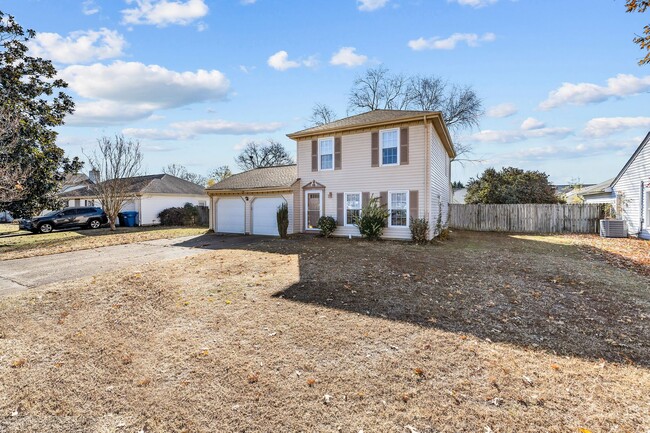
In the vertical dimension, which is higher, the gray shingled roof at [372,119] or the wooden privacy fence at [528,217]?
the gray shingled roof at [372,119]

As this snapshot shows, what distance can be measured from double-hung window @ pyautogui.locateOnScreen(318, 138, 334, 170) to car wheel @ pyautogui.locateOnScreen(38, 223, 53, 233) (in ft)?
58.6

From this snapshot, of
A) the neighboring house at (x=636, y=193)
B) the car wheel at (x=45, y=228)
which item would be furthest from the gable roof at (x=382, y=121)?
the car wheel at (x=45, y=228)

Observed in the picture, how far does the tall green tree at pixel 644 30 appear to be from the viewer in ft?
21.7

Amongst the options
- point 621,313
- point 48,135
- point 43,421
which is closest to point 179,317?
point 43,421

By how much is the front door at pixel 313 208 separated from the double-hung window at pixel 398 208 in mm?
3370

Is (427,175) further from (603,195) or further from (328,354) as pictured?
(603,195)

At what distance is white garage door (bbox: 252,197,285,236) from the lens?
16031mm

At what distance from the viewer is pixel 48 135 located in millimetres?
16125

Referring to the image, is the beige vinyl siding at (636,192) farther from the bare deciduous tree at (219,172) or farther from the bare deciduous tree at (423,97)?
the bare deciduous tree at (219,172)

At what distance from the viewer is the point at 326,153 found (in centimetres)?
1494

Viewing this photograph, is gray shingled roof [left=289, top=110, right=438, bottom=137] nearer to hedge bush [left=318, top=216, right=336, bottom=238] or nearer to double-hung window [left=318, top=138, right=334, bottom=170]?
double-hung window [left=318, top=138, right=334, bottom=170]

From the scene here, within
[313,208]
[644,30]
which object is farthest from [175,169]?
[644,30]

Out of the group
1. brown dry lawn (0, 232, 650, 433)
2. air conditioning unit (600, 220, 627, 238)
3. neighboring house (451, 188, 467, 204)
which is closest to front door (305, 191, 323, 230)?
brown dry lawn (0, 232, 650, 433)

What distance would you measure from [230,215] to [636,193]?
66.5 feet
